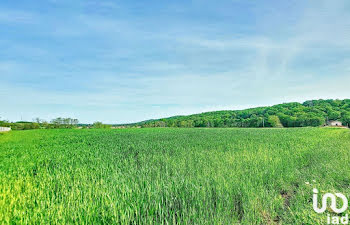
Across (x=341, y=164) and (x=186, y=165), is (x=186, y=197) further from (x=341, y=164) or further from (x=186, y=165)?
(x=341, y=164)

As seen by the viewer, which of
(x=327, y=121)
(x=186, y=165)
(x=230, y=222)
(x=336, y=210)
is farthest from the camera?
(x=327, y=121)

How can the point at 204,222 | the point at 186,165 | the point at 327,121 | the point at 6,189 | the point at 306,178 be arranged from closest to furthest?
the point at 204,222 → the point at 6,189 → the point at 306,178 → the point at 186,165 → the point at 327,121

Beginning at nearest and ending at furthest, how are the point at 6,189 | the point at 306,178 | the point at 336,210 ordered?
the point at 336,210
the point at 6,189
the point at 306,178

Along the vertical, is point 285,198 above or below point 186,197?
below

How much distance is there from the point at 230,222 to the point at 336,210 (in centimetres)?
248

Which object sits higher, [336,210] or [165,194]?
[165,194]

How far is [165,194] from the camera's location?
4219mm

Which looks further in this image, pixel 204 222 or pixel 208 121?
pixel 208 121

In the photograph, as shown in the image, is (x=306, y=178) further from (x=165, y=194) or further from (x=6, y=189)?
(x=6, y=189)

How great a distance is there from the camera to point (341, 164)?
7641 millimetres

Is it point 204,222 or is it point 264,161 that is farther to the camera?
point 264,161

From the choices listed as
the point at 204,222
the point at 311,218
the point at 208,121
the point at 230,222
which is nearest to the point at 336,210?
the point at 311,218

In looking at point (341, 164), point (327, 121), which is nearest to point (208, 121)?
point (327, 121)

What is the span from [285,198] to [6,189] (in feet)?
26.2
